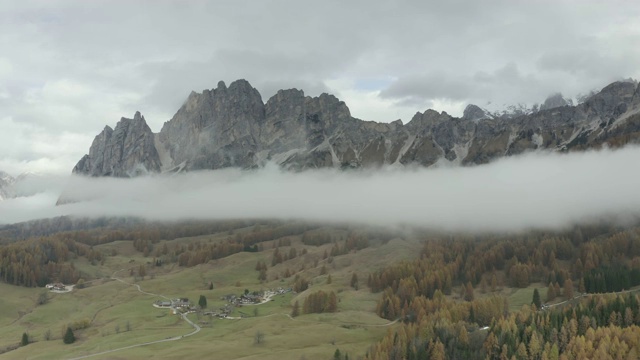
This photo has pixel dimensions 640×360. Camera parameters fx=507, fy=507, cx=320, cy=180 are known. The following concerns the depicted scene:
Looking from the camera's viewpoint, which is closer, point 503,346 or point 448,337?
point 503,346

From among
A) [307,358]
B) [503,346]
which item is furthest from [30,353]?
[503,346]

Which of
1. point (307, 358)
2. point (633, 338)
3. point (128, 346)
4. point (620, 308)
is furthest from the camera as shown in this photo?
point (128, 346)

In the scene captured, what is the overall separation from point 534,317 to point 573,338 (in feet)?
71.6

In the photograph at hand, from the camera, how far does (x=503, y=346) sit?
6122 inches

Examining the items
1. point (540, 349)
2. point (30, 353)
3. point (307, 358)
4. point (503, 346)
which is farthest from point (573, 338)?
point (30, 353)

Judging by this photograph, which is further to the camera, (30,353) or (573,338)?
(30,353)

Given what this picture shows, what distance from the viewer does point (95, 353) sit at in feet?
605

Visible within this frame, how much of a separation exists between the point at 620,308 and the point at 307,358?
360ft

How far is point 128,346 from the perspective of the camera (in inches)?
7426

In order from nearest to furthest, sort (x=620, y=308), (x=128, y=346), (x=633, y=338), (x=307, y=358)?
(x=633, y=338) → (x=307, y=358) → (x=620, y=308) → (x=128, y=346)

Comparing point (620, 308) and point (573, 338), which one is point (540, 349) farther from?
point (620, 308)

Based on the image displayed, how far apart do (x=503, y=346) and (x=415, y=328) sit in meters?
35.7

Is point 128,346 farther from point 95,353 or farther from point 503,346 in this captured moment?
point 503,346

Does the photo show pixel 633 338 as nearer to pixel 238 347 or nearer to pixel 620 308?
pixel 620 308
